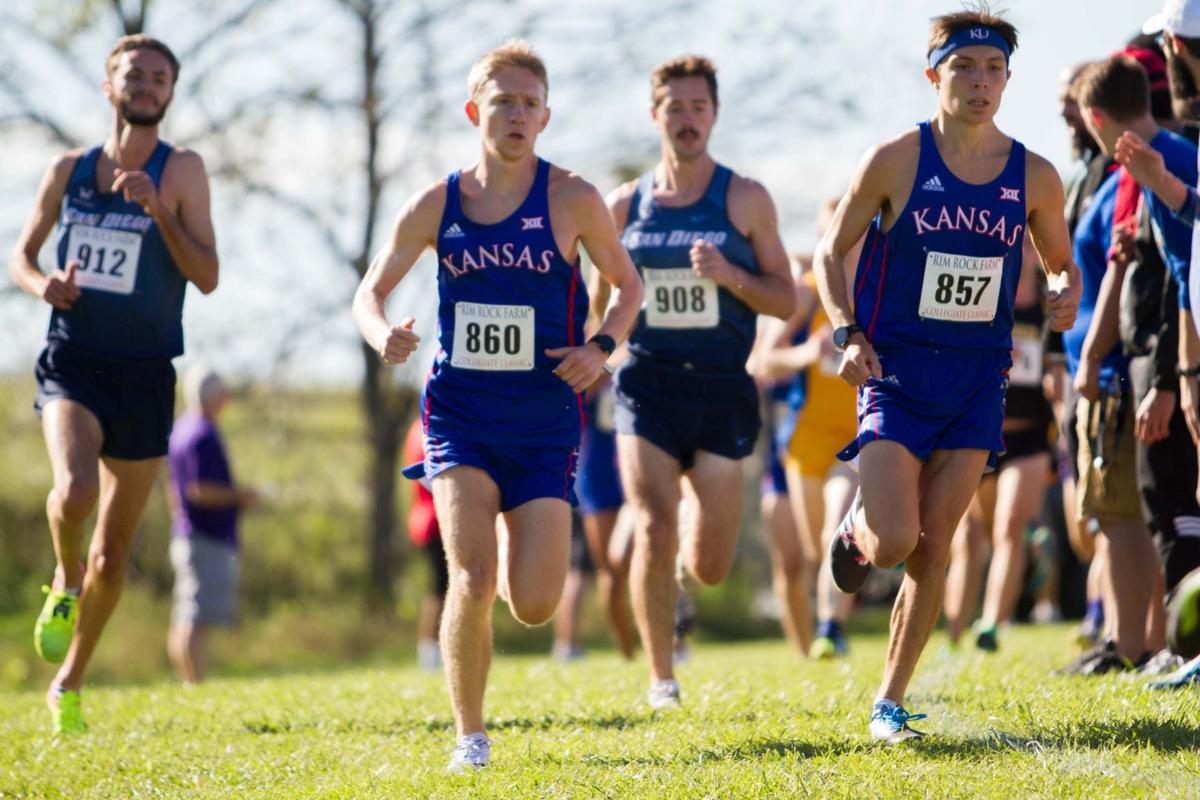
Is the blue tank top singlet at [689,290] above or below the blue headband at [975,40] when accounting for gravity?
below

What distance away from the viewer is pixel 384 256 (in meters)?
5.54

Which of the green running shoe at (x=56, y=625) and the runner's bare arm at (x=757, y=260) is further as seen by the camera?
the runner's bare arm at (x=757, y=260)

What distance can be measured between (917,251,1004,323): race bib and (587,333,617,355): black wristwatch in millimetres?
1127

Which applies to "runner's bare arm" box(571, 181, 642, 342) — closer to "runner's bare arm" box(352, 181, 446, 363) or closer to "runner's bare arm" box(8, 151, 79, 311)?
"runner's bare arm" box(352, 181, 446, 363)

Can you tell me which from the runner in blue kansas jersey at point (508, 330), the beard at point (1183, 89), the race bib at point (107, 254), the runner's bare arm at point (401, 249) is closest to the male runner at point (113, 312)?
the race bib at point (107, 254)

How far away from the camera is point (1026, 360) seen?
9016mm

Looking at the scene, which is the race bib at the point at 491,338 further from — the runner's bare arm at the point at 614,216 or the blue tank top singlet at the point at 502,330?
the runner's bare arm at the point at 614,216

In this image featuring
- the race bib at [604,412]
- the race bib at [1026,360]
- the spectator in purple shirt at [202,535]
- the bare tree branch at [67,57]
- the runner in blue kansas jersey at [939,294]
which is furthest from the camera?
the bare tree branch at [67,57]

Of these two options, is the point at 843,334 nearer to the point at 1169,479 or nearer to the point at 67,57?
the point at 1169,479

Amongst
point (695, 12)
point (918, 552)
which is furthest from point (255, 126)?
point (918, 552)

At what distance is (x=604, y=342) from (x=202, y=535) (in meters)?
6.12

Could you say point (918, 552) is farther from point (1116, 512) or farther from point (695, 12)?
point (695, 12)

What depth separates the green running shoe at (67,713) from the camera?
6.59 m

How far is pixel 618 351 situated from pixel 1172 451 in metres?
2.52
